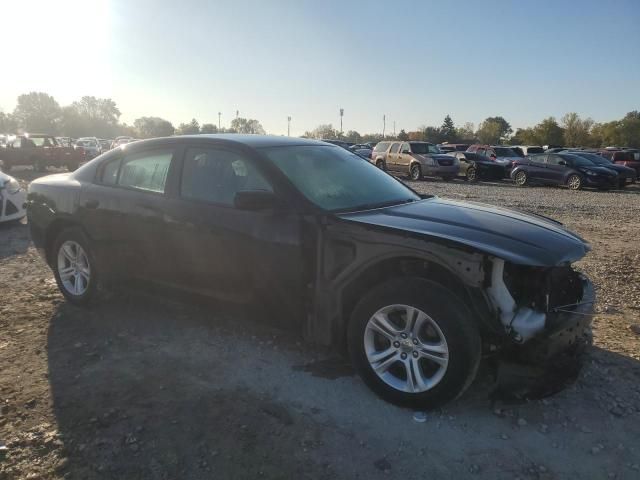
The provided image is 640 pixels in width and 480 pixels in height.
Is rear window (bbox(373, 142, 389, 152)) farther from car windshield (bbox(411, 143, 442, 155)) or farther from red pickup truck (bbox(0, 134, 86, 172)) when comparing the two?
red pickup truck (bbox(0, 134, 86, 172))

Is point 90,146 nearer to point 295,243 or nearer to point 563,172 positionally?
point 563,172

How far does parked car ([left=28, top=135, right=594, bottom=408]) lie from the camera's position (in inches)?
115

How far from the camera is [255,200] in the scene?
11.3 feet

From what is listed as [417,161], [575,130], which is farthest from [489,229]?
[575,130]

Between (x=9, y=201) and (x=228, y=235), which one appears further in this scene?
(x=9, y=201)

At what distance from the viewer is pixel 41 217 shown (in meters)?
5.07

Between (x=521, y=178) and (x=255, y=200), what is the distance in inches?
791

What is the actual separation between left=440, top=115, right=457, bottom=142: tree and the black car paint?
75.1 meters

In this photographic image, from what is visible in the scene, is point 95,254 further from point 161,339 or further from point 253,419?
point 253,419

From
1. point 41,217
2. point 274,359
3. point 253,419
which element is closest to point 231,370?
point 274,359

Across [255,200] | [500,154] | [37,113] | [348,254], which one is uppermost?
[37,113]

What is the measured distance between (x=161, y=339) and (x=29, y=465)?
64.3 inches

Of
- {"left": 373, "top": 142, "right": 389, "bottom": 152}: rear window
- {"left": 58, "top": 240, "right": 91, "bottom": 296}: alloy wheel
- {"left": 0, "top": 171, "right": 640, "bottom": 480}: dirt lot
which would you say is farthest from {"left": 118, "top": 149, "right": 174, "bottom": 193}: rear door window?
{"left": 373, "top": 142, "right": 389, "bottom": 152}: rear window

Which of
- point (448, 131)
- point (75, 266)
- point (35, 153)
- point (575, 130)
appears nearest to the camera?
point (75, 266)
